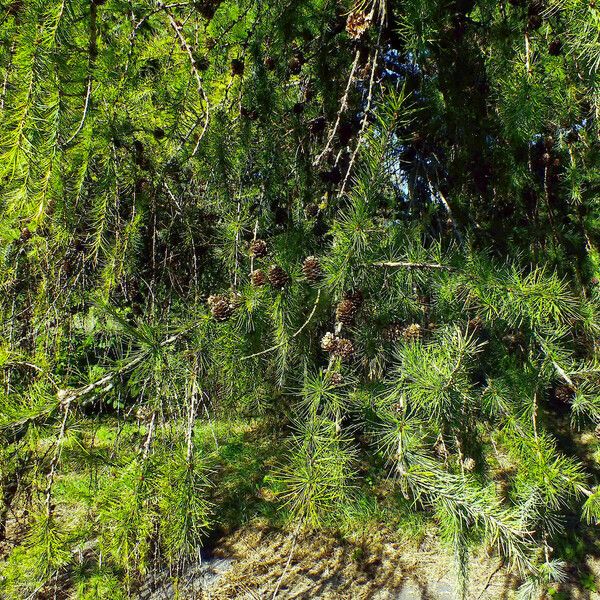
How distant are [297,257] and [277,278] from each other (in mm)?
234

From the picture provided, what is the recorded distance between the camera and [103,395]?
117 cm

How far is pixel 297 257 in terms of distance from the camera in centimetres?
151

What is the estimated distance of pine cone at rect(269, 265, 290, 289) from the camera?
4.24ft

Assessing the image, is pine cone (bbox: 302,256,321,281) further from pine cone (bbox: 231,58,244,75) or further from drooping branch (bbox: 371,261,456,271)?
pine cone (bbox: 231,58,244,75)

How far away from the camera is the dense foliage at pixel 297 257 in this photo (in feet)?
3.61

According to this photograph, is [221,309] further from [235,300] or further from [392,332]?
[392,332]

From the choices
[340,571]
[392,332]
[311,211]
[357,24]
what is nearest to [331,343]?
[392,332]

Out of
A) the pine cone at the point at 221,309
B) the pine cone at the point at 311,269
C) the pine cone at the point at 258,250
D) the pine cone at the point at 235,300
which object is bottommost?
the pine cone at the point at 221,309

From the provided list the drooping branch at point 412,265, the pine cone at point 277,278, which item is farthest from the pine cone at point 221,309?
the drooping branch at point 412,265

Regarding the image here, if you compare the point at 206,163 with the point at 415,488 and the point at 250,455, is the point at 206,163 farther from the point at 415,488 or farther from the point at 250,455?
the point at 250,455

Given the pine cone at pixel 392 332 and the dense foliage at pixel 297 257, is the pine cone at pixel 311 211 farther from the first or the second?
the pine cone at pixel 392 332

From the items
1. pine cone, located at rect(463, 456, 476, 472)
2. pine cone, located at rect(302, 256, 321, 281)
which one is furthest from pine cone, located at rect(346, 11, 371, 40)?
pine cone, located at rect(463, 456, 476, 472)

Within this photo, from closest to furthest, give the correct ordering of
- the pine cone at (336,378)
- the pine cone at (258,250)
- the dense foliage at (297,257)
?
the dense foliage at (297,257) < the pine cone at (336,378) < the pine cone at (258,250)

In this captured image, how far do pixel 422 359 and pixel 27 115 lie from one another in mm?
1039
